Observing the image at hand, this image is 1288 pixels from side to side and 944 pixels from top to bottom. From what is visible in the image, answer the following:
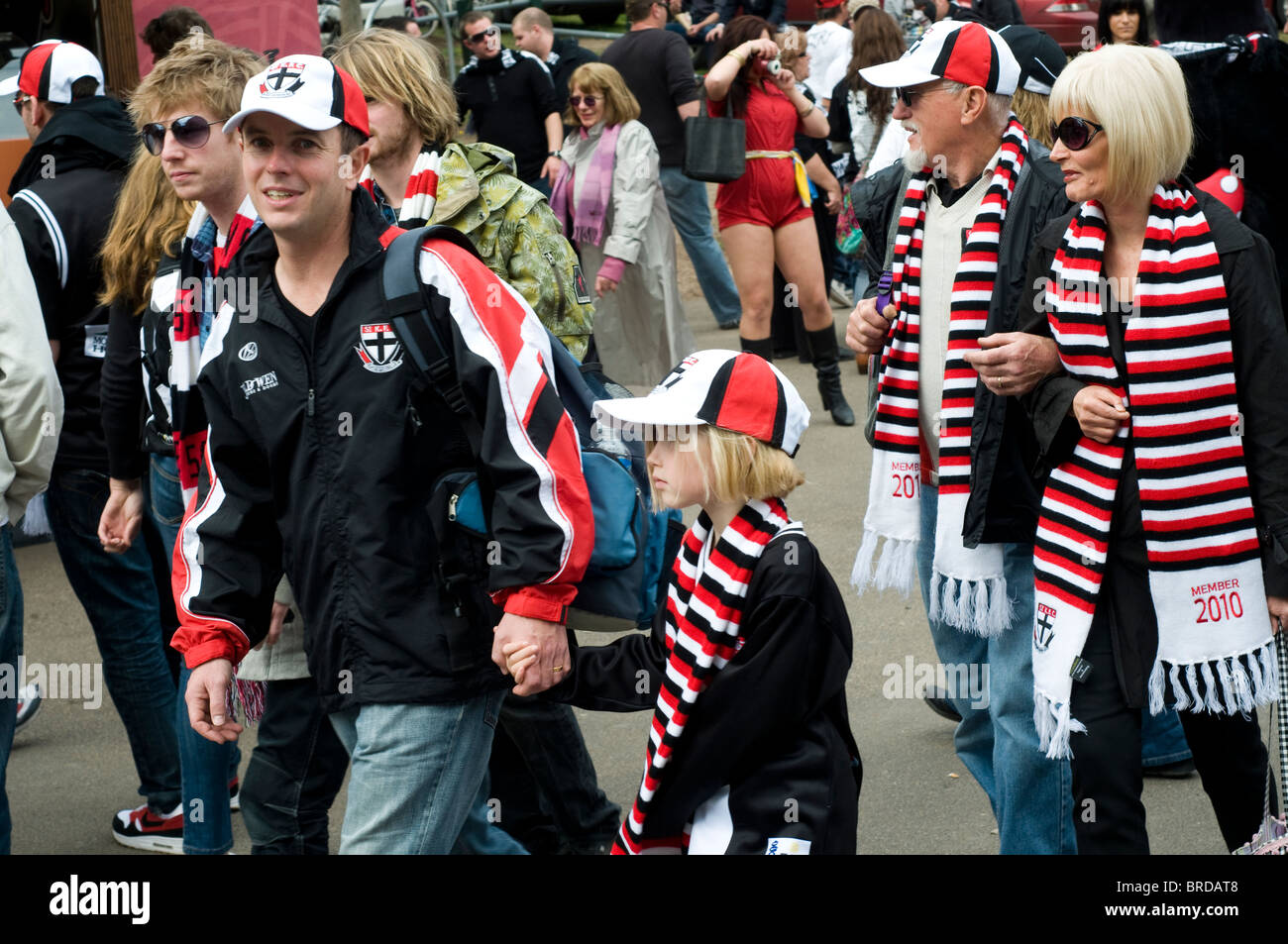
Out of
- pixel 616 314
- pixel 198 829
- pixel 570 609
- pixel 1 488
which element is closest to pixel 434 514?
pixel 570 609

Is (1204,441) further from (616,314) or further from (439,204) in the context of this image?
(616,314)

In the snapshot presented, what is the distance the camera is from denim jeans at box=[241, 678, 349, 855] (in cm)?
380

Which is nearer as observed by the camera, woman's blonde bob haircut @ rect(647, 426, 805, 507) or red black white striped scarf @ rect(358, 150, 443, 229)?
woman's blonde bob haircut @ rect(647, 426, 805, 507)

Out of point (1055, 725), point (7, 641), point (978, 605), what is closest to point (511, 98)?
point (7, 641)

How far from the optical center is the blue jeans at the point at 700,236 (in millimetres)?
10688

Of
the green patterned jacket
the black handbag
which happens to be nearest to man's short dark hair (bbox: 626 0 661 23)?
the black handbag

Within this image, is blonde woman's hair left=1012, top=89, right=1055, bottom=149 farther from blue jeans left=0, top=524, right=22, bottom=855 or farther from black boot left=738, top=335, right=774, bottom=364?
black boot left=738, top=335, right=774, bottom=364

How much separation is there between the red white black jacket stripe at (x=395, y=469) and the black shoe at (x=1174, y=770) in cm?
257

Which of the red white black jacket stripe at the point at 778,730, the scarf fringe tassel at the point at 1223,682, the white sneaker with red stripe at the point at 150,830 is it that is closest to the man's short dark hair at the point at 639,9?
the white sneaker with red stripe at the point at 150,830

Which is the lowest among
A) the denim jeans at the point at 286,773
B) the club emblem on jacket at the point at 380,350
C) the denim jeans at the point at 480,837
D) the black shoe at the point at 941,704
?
the black shoe at the point at 941,704

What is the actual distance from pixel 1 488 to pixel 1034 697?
249 centimetres

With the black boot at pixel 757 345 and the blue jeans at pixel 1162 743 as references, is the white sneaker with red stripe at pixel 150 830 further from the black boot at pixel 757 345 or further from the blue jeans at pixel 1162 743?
the black boot at pixel 757 345
